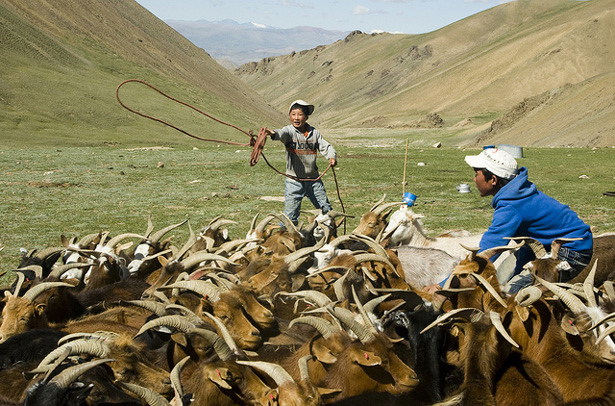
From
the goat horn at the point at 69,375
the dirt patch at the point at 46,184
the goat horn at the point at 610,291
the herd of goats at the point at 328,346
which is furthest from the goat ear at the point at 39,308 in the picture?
the dirt patch at the point at 46,184

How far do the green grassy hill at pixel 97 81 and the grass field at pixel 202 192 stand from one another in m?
Answer: 23.3

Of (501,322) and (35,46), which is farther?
(35,46)

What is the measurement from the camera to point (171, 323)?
4.50 m

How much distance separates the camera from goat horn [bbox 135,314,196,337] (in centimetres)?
447

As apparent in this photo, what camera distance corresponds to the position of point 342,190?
750 inches

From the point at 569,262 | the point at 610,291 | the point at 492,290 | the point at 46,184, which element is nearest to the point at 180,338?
the point at 492,290

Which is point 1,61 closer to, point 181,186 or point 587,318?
point 181,186

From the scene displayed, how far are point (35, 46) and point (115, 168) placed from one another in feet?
188

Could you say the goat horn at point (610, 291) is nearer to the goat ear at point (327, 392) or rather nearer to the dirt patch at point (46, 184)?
the goat ear at point (327, 392)

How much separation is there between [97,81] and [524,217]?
76457 mm

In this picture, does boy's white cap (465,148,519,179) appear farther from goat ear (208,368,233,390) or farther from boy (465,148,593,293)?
goat ear (208,368,233,390)

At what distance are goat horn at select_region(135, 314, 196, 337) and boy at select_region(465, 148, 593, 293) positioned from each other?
3.08 m

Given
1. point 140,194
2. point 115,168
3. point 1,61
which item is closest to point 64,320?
point 140,194

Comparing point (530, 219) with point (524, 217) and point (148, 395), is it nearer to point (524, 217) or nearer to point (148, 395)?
point (524, 217)
